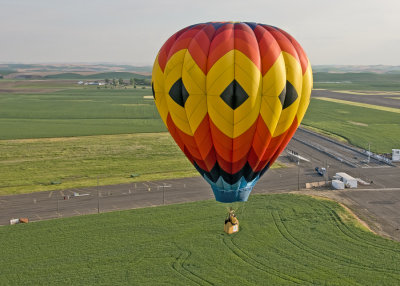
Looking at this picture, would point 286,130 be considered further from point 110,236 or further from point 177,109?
point 110,236

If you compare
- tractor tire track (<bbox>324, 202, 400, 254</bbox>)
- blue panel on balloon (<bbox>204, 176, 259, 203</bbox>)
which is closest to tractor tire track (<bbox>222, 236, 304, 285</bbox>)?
blue panel on balloon (<bbox>204, 176, 259, 203</bbox>)

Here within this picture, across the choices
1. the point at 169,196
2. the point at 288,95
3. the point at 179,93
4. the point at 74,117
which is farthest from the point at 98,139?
the point at 288,95

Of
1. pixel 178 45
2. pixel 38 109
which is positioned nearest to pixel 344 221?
pixel 178 45

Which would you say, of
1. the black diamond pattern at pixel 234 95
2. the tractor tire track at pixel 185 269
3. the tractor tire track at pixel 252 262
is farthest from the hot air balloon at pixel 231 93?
the tractor tire track at pixel 185 269

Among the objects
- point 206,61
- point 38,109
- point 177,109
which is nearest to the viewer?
point 206,61

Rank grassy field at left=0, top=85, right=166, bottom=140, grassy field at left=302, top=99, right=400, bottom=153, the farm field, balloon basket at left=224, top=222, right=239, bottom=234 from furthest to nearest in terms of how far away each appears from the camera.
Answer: grassy field at left=0, top=85, right=166, bottom=140 → grassy field at left=302, top=99, right=400, bottom=153 → the farm field → balloon basket at left=224, top=222, right=239, bottom=234

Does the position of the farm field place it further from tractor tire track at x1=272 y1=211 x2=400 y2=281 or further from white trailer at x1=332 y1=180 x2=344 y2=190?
tractor tire track at x1=272 y1=211 x2=400 y2=281
